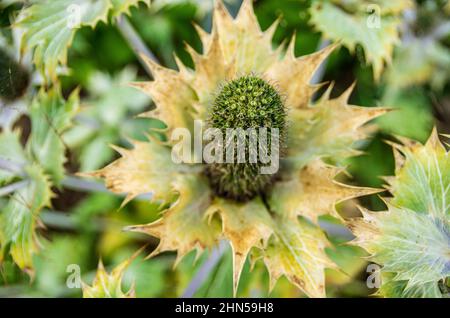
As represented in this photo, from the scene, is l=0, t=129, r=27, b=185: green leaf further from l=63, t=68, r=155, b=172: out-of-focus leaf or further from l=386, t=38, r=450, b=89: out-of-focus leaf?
l=386, t=38, r=450, b=89: out-of-focus leaf

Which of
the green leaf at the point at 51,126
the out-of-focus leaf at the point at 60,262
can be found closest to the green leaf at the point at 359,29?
the green leaf at the point at 51,126

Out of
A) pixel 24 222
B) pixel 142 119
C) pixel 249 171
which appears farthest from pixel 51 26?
pixel 142 119

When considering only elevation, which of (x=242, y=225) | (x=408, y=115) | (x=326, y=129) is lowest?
(x=242, y=225)

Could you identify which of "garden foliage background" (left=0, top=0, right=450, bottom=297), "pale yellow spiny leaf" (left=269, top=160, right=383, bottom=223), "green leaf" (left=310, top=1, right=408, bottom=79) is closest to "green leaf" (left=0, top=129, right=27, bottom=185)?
"garden foliage background" (left=0, top=0, right=450, bottom=297)

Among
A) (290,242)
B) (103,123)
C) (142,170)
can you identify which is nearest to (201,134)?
(142,170)

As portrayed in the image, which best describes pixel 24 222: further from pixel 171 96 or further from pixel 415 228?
pixel 415 228
